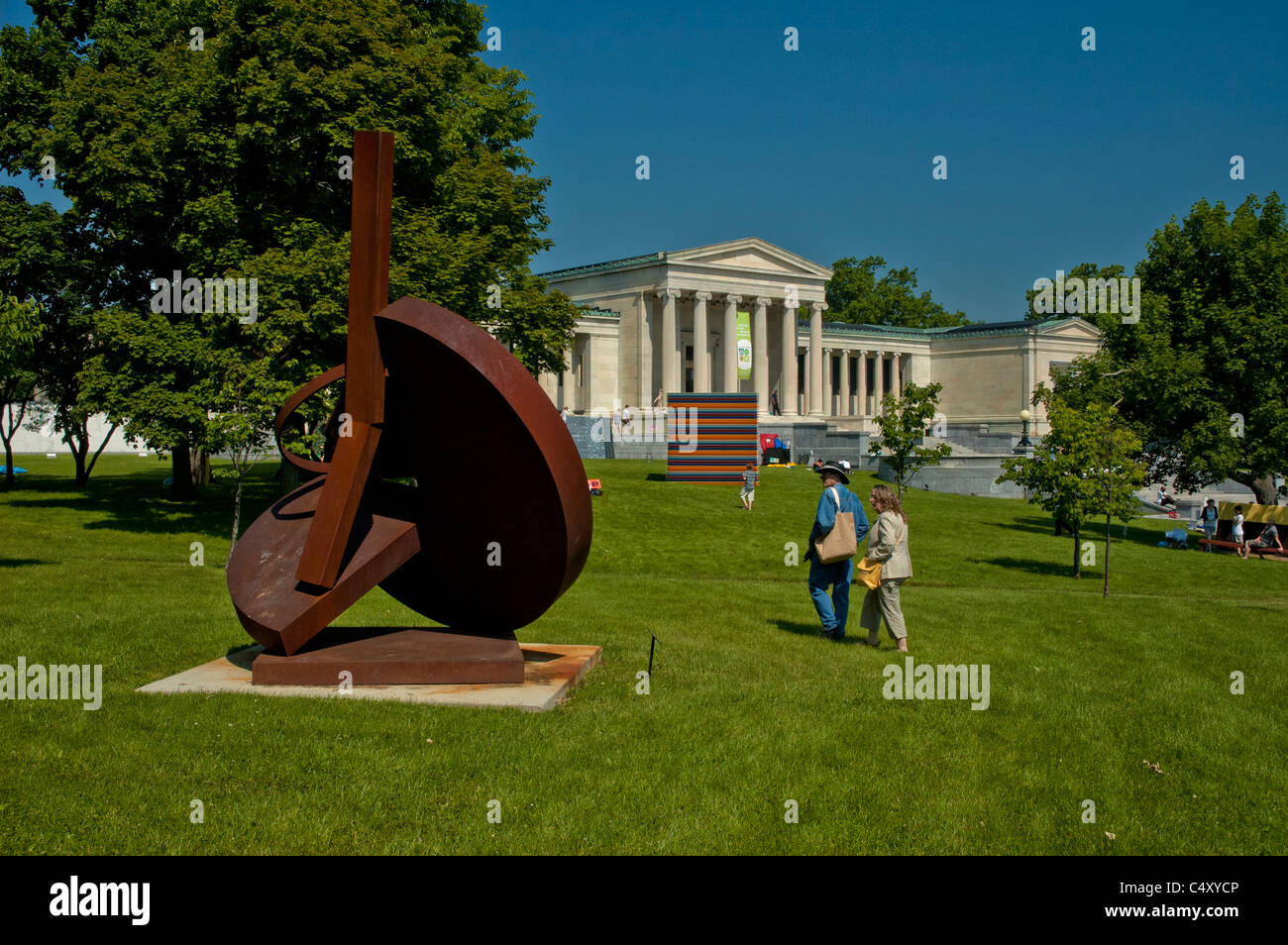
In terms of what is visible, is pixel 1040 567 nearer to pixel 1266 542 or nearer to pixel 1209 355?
pixel 1266 542

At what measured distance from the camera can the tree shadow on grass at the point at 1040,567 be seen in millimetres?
24120

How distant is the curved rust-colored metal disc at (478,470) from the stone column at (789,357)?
60203 mm

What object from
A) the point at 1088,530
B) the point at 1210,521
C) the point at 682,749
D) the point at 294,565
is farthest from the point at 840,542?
the point at 1088,530

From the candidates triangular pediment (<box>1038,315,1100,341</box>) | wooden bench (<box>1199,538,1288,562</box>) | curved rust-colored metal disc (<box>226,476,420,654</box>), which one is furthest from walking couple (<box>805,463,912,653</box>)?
triangular pediment (<box>1038,315,1100,341</box>)

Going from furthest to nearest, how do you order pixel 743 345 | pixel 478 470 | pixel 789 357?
pixel 789 357 → pixel 743 345 → pixel 478 470

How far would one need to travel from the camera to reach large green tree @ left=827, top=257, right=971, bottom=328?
10281cm

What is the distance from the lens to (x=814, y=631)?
1260 centimetres

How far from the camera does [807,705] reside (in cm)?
825

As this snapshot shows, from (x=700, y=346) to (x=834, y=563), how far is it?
56082 mm

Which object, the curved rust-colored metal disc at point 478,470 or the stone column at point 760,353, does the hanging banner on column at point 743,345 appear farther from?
the curved rust-colored metal disc at point 478,470

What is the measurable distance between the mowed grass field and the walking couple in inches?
22.0

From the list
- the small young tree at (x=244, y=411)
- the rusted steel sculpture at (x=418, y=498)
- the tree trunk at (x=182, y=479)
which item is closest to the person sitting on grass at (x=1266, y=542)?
the small young tree at (x=244, y=411)

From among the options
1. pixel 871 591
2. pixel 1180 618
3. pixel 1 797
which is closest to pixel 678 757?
pixel 1 797

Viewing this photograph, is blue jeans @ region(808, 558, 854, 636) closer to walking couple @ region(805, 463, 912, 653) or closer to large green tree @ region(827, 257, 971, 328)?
walking couple @ region(805, 463, 912, 653)
